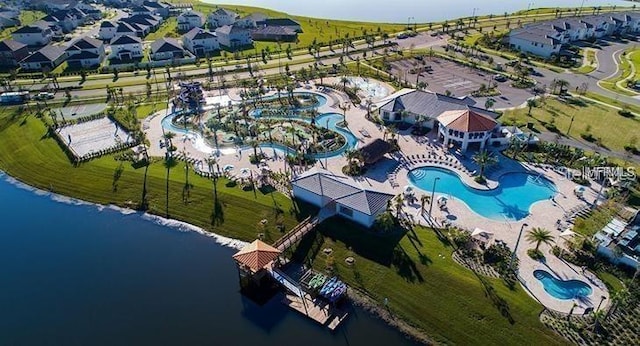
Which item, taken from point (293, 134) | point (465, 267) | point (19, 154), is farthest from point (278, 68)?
point (465, 267)

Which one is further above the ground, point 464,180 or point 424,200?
point 424,200

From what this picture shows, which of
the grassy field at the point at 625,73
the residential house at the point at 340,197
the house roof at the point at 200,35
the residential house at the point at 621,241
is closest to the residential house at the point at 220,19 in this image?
the house roof at the point at 200,35

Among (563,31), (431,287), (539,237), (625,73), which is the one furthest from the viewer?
(563,31)

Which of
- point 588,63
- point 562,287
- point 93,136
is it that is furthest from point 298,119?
point 588,63

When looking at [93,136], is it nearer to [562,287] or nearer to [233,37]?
[233,37]

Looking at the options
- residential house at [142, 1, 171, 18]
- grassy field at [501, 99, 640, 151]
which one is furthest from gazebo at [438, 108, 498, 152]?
residential house at [142, 1, 171, 18]
